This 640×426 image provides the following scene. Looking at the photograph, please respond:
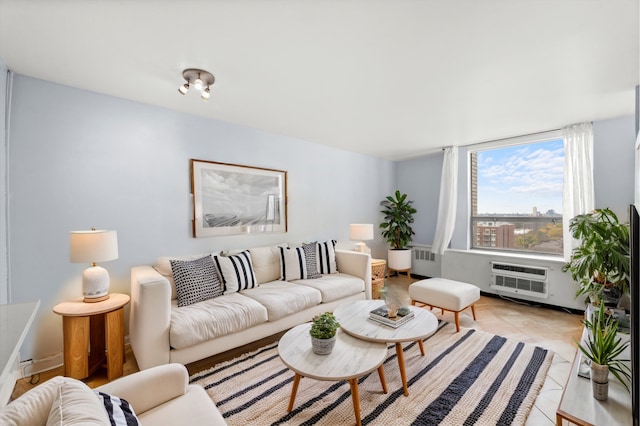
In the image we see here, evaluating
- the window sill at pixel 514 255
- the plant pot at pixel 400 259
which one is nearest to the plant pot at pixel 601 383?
the window sill at pixel 514 255

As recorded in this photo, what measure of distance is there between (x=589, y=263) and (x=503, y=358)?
1.26m

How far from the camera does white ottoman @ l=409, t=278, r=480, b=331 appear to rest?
2908mm

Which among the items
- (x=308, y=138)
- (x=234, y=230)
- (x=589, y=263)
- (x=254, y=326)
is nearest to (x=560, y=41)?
(x=589, y=263)

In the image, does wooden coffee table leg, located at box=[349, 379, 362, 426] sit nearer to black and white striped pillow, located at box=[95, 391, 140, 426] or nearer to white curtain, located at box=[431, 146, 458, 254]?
black and white striped pillow, located at box=[95, 391, 140, 426]

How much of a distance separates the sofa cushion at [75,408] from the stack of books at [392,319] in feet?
5.77

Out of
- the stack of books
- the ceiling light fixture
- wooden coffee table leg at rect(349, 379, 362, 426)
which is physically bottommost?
wooden coffee table leg at rect(349, 379, 362, 426)

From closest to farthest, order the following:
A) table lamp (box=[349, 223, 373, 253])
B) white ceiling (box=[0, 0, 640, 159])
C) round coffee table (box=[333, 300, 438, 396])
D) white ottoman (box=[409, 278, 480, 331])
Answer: white ceiling (box=[0, 0, 640, 159])
round coffee table (box=[333, 300, 438, 396])
white ottoman (box=[409, 278, 480, 331])
table lamp (box=[349, 223, 373, 253])

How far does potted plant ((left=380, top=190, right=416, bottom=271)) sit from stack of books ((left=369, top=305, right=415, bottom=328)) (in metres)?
2.75

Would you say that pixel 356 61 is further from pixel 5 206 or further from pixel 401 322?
pixel 5 206

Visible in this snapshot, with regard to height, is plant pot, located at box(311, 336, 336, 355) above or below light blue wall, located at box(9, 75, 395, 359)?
below

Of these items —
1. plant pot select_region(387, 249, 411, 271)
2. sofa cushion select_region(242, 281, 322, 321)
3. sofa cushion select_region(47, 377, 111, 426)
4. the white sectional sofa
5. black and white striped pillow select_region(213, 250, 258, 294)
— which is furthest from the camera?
plant pot select_region(387, 249, 411, 271)

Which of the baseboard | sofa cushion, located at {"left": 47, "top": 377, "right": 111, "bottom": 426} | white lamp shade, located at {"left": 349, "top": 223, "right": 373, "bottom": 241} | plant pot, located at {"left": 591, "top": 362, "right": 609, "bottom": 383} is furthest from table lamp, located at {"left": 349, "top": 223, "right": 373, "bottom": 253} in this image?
sofa cushion, located at {"left": 47, "top": 377, "right": 111, "bottom": 426}

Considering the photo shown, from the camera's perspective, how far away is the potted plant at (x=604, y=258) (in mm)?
2471

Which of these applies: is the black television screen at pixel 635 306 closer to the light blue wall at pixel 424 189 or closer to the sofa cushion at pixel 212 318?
the sofa cushion at pixel 212 318
